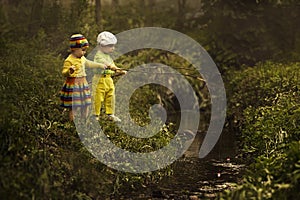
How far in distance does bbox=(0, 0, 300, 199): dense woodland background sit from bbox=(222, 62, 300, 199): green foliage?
19mm

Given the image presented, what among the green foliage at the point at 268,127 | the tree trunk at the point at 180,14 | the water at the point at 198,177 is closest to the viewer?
the green foliage at the point at 268,127

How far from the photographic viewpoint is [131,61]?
54.3 ft

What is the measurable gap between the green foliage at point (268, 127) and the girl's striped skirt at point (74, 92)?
9.16ft

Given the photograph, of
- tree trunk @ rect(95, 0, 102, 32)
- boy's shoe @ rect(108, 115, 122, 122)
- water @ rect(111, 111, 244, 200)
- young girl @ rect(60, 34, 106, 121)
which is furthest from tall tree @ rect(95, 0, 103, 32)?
young girl @ rect(60, 34, 106, 121)

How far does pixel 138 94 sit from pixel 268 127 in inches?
169

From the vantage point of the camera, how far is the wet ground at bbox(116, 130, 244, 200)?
8.35 metres

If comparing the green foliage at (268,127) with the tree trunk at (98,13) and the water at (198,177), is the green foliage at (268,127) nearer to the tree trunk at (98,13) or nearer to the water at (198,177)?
the water at (198,177)

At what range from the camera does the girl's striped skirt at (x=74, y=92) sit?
8797 mm

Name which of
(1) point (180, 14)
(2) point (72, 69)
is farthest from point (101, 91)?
(1) point (180, 14)

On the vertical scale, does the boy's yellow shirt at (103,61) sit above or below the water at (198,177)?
above

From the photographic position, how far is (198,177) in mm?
9445

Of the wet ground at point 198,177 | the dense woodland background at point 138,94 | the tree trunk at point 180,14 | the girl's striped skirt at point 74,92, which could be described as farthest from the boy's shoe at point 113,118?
the tree trunk at point 180,14

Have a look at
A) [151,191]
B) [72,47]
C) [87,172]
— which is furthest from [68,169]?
[72,47]

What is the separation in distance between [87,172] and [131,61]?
9.30m
